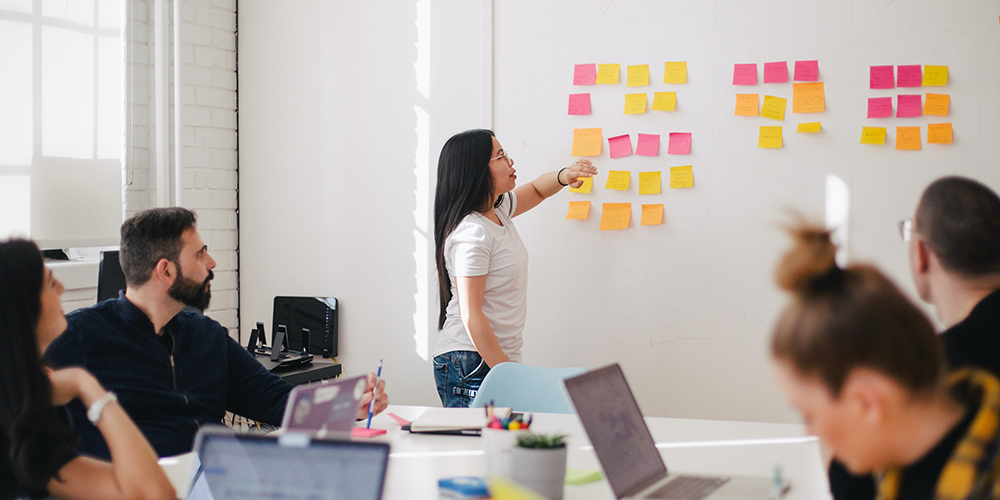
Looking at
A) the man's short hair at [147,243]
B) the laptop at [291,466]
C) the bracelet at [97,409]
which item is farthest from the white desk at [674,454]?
the man's short hair at [147,243]

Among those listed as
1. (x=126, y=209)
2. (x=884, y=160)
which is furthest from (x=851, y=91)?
(x=126, y=209)

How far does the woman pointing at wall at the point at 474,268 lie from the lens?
8.20ft

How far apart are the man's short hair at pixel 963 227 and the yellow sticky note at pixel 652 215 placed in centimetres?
158

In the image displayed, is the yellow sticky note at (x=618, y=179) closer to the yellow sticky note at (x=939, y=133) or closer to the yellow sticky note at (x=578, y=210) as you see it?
the yellow sticky note at (x=578, y=210)

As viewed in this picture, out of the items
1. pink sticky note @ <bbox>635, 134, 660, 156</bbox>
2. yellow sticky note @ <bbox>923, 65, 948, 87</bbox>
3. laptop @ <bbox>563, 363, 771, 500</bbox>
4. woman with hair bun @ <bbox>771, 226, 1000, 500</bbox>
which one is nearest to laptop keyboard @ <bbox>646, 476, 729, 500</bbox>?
laptop @ <bbox>563, 363, 771, 500</bbox>

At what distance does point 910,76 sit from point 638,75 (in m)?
0.98

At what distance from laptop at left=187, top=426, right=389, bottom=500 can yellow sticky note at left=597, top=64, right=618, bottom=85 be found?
2.39m

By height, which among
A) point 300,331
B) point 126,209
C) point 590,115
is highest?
point 590,115

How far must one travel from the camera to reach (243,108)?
12.4 ft

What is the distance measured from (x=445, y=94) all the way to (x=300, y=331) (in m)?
1.34

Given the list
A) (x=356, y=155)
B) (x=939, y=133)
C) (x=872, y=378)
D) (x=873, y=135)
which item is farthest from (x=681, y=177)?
(x=872, y=378)

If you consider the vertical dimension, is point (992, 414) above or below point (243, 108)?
below

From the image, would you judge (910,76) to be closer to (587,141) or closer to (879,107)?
(879,107)

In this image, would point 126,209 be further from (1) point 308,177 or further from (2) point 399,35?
(2) point 399,35
